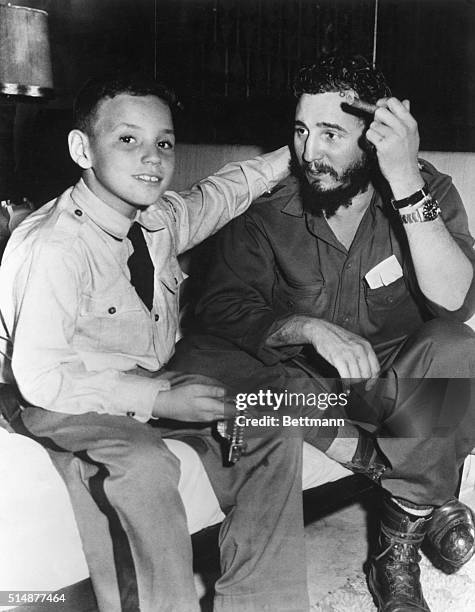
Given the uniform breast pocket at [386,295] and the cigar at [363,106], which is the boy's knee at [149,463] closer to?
the uniform breast pocket at [386,295]

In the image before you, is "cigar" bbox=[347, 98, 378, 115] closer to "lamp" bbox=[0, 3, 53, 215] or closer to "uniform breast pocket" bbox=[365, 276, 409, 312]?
"uniform breast pocket" bbox=[365, 276, 409, 312]

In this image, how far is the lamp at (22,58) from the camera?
117 centimetres

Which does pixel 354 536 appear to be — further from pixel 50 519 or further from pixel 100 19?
pixel 100 19

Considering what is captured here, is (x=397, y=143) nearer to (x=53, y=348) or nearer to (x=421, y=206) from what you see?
(x=421, y=206)

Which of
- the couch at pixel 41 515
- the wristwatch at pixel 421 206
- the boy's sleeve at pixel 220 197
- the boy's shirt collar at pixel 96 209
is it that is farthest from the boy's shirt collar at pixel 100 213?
the wristwatch at pixel 421 206

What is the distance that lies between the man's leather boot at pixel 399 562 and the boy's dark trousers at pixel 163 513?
15 centimetres

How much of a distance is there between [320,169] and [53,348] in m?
0.55

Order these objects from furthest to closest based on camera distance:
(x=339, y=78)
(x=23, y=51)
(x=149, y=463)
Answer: (x=23, y=51) < (x=339, y=78) < (x=149, y=463)

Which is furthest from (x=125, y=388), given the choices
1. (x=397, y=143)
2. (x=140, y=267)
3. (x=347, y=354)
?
(x=397, y=143)

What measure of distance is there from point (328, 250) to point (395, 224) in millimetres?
129

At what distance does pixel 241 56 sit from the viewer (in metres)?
1.27

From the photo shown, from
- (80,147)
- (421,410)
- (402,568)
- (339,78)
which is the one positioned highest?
(339,78)

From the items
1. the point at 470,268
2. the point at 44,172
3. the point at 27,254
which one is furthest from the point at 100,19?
the point at 470,268

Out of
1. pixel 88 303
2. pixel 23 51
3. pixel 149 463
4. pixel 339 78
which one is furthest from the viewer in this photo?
pixel 23 51
